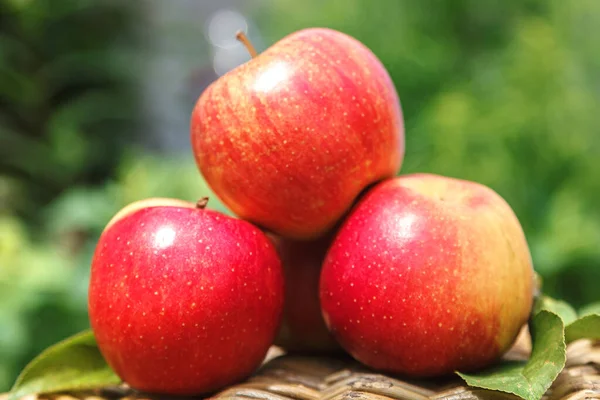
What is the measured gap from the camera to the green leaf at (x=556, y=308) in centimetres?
59

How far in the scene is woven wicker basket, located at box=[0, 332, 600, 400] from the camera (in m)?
0.48

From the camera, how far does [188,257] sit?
514mm

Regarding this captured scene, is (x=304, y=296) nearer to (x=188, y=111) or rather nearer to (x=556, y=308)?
(x=556, y=308)

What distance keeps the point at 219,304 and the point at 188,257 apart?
0.04 m

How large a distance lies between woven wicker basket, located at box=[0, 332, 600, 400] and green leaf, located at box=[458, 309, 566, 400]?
0.01 m

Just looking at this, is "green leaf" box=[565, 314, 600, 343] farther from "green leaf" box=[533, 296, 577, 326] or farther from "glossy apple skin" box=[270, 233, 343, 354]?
"glossy apple skin" box=[270, 233, 343, 354]

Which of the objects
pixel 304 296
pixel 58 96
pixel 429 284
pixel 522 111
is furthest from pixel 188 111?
pixel 429 284

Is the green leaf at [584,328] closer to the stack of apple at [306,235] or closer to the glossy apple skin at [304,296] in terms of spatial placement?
the stack of apple at [306,235]

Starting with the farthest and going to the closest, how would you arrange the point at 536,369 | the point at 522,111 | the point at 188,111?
the point at 188,111, the point at 522,111, the point at 536,369

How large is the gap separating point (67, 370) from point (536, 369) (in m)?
0.39

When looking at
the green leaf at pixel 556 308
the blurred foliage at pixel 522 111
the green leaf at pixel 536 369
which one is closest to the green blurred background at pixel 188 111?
the blurred foliage at pixel 522 111

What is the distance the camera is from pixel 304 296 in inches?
24.4

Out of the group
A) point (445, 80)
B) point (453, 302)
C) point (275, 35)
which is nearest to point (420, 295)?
point (453, 302)

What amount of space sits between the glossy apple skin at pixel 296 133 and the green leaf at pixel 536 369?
181 mm
